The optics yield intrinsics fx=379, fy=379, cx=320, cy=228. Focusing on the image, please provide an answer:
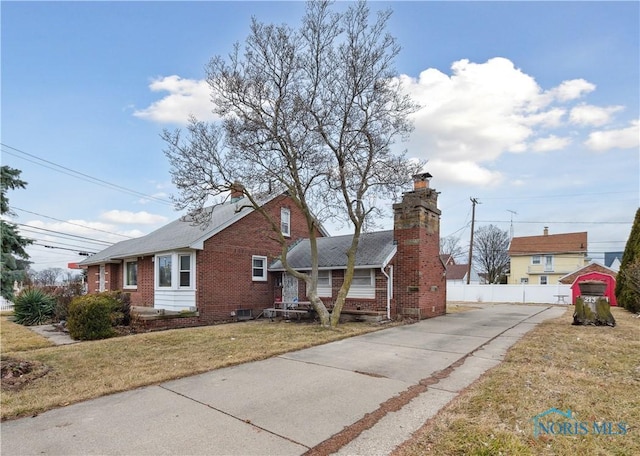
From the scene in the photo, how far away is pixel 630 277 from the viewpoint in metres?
17.4

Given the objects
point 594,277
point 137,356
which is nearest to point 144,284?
point 137,356

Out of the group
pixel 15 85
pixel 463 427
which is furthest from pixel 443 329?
pixel 15 85

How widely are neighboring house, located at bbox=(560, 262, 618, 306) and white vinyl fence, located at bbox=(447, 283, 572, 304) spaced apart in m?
0.94

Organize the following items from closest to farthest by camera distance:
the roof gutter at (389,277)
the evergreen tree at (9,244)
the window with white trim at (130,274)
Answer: the evergreen tree at (9,244), the roof gutter at (389,277), the window with white trim at (130,274)

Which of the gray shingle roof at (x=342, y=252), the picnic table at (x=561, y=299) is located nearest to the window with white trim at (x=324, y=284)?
the gray shingle roof at (x=342, y=252)

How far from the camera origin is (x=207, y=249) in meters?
15.2

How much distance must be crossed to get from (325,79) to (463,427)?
11162 mm

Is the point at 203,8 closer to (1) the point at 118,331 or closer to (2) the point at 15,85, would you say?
(2) the point at 15,85

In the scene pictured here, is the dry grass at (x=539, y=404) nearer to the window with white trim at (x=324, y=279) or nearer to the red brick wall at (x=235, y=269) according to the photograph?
the window with white trim at (x=324, y=279)

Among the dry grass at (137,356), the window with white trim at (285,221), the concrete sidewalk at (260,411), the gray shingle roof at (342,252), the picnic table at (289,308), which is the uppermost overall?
the window with white trim at (285,221)

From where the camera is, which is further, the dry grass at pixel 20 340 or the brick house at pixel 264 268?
the brick house at pixel 264 268

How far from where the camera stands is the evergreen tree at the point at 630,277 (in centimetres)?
1807

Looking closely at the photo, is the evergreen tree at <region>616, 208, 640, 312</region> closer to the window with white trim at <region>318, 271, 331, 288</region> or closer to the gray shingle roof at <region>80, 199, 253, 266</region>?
the window with white trim at <region>318, 271, 331, 288</region>

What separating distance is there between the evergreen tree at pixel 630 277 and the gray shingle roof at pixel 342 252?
11762 mm
